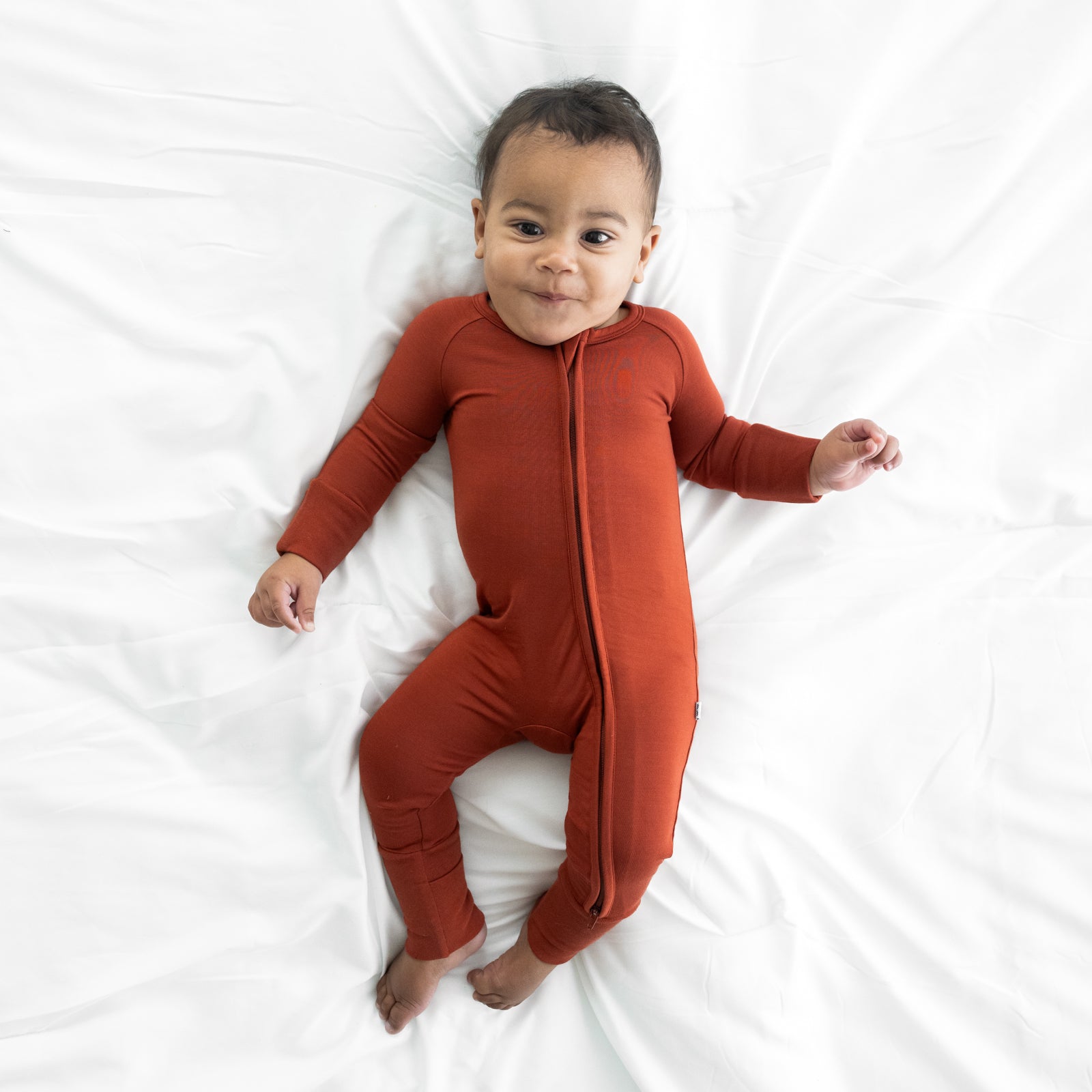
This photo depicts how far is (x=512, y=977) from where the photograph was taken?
108 cm

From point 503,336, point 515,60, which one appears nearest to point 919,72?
point 515,60

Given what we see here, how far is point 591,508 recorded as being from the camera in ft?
3.51

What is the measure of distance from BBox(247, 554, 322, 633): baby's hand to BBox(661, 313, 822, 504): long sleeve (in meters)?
0.51

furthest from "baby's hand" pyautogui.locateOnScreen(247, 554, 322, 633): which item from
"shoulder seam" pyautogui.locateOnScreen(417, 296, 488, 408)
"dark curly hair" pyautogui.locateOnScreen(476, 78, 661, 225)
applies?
"dark curly hair" pyautogui.locateOnScreen(476, 78, 661, 225)

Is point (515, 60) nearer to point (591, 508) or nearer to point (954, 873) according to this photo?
point (591, 508)

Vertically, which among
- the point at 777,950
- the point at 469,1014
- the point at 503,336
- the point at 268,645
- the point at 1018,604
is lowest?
the point at 469,1014

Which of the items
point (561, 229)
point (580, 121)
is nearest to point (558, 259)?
point (561, 229)

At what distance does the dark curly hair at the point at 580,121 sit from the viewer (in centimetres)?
102

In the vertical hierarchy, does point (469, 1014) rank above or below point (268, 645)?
below

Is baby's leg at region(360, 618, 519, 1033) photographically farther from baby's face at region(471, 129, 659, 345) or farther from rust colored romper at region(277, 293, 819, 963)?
baby's face at region(471, 129, 659, 345)

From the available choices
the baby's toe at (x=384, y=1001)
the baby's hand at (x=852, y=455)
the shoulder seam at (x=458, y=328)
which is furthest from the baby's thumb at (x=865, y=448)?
the baby's toe at (x=384, y=1001)

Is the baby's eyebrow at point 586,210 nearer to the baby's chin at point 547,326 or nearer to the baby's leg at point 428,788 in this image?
the baby's chin at point 547,326

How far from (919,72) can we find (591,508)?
74 cm

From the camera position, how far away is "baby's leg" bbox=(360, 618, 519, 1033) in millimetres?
1077
